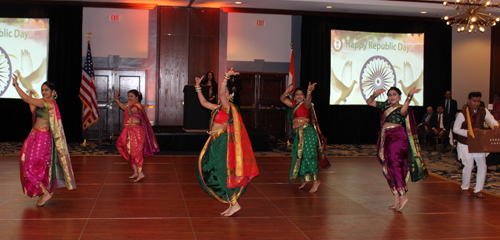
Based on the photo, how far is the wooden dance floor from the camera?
11.8 ft

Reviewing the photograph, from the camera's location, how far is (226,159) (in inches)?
162

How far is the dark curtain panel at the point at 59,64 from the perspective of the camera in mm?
10398

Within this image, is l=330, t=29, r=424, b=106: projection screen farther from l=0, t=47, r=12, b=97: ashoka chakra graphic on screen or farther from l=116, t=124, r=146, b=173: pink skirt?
l=0, t=47, r=12, b=97: ashoka chakra graphic on screen

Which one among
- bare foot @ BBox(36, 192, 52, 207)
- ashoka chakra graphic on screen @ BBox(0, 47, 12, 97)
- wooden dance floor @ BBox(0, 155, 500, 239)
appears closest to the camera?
wooden dance floor @ BBox(0, 155, 500, 239)

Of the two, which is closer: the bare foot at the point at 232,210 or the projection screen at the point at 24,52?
the bare foot at the point at 232,210

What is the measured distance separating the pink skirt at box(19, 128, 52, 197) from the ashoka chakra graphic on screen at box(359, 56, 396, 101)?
9.11 m

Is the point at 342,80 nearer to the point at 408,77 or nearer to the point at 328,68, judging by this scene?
the point at 328,68

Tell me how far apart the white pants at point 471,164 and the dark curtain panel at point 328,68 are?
6103mm

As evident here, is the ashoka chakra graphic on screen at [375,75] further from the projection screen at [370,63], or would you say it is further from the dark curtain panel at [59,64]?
the dark curtain panel at [59,64]

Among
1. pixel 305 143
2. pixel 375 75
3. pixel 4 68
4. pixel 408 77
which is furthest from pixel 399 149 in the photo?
pixel 4 68

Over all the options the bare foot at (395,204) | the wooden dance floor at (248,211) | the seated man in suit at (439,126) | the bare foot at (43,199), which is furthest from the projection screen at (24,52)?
the seated man in suit at (439,126)

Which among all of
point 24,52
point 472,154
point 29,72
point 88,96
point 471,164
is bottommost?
point 471,164

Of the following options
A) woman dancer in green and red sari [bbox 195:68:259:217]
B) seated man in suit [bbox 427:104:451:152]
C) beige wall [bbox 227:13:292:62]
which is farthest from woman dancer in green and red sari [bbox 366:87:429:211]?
beige wall [bbox 227:13:292:62]

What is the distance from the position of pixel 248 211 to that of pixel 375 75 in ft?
27.9
